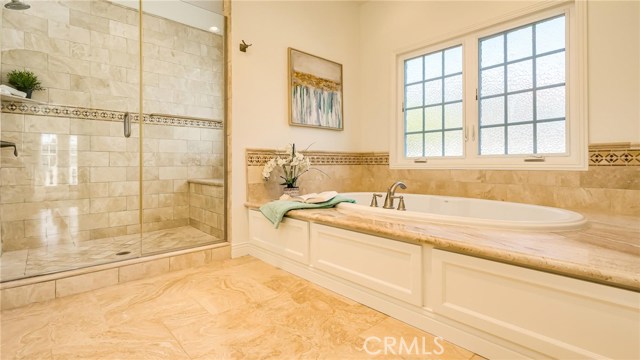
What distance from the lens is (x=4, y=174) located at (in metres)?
2.29

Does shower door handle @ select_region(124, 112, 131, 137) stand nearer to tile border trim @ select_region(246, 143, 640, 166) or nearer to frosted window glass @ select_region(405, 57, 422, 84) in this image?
tile border trim @ select_region(246, 143, 640, 166)

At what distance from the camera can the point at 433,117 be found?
2.83 metres

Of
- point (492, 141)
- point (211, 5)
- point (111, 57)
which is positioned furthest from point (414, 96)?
point (111, 57)

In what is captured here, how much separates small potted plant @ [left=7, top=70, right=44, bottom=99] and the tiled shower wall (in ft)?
6.12

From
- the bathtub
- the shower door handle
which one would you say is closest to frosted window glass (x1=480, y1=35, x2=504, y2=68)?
the bathtub

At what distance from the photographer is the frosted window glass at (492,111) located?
2402 mm

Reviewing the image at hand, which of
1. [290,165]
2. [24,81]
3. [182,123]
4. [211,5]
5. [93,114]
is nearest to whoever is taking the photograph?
[24,81]

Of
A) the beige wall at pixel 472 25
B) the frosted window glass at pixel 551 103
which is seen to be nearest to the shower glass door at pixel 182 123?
the beige wall at pixel 472 25

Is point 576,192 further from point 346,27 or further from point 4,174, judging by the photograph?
point 4,174

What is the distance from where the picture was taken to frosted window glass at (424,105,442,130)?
Result: 9.14 ft

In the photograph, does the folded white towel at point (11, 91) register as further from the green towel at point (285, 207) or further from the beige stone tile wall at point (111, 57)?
the green towel at point (285, 207)

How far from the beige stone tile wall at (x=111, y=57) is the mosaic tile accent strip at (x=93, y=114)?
0.19 feet

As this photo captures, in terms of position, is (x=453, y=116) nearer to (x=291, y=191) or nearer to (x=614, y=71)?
(x=614, y=71)

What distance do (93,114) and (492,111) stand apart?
366 centimetres
